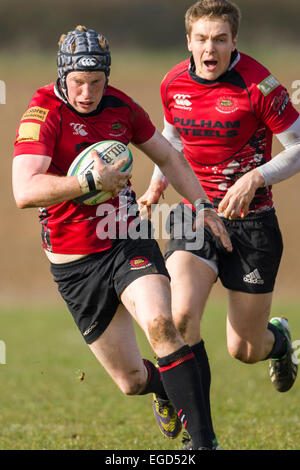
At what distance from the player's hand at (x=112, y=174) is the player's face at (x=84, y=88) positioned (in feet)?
1.49

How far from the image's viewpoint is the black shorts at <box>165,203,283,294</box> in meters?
6.58

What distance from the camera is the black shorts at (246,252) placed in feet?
21.6

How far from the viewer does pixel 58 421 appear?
27.0 feet

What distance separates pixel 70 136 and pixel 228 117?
1.45 meters

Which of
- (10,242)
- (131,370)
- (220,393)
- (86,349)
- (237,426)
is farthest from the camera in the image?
(10,242)

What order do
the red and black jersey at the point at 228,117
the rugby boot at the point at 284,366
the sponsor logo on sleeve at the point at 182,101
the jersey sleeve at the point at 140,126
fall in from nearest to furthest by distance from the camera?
the jersey sleeve at the point at 140,126, the red and black jersey at the point at 228,117, the sponsor logo on sleeve at the point at 182,101, the rugby boot at the point at 284,366

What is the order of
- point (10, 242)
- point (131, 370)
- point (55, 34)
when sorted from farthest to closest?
point (55, 34), point (10, 242), point (131, 370)

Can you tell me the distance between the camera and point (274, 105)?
6.25 m

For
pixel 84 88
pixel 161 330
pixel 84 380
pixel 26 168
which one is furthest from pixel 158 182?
pixel 84 380

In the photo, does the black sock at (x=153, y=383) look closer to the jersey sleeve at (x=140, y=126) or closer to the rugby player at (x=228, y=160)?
the rugby player at (x=228, y=160)

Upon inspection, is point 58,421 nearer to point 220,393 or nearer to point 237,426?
point 237,426

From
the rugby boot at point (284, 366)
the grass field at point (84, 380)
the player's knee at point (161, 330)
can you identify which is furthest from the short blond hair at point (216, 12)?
the grass field at point (84, 380)
